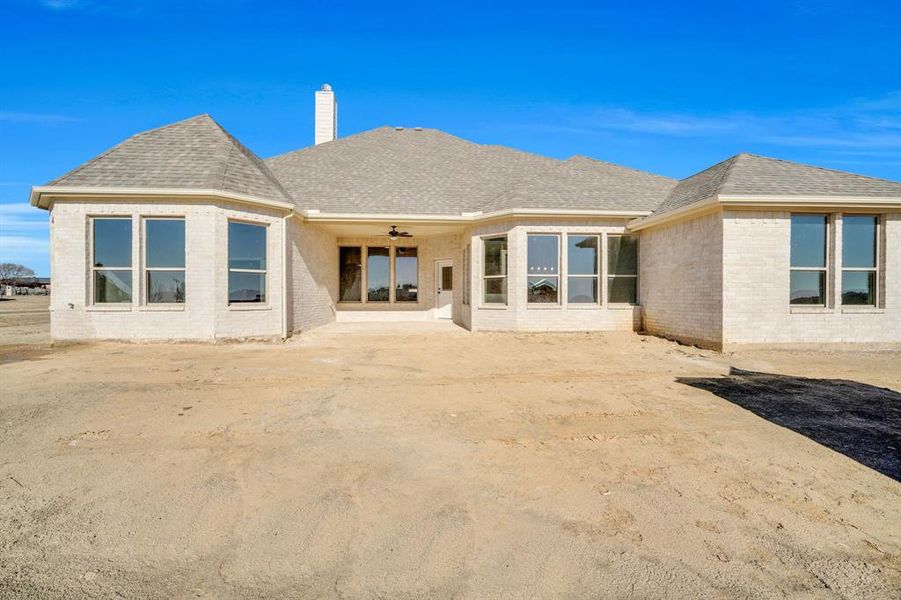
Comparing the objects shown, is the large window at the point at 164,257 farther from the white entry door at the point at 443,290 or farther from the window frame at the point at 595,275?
the window frame at the point at 595,275

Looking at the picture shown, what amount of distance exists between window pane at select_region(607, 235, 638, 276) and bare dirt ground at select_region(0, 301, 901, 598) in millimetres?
6285

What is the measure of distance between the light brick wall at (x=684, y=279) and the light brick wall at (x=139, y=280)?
34.7ft

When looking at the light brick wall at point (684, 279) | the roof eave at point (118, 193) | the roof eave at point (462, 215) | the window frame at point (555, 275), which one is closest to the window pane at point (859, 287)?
the light brick wall at point (684, 279)

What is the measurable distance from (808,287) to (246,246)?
12.7 m

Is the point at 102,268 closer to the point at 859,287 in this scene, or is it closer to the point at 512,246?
the point at 512,246

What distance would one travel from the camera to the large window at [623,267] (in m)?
12.0

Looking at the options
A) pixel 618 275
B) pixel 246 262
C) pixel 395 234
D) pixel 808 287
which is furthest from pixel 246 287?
pixel 808 287

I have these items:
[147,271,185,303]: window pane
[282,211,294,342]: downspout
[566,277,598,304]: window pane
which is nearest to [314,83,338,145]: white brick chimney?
[282,211,294,342]: downspout

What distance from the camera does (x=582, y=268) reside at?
39.1 ft

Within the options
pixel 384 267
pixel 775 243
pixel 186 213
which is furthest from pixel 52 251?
pixel 775 243

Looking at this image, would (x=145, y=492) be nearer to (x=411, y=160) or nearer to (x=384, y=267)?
(x=384, y=267)

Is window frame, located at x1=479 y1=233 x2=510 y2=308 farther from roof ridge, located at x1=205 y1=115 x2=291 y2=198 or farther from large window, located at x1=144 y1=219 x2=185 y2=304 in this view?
large window, located at x1=144 y1=219 x2=185 y2=304

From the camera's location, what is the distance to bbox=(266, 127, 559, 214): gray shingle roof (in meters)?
13.3

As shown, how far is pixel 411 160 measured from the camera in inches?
649
